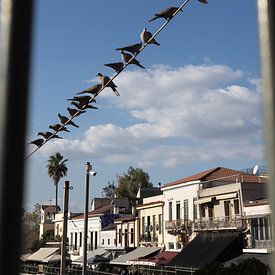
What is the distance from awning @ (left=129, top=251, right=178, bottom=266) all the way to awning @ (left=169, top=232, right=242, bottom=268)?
233cm

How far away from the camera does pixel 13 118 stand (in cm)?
114

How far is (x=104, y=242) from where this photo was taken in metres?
61.0

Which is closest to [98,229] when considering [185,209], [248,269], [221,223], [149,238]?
[149,238]

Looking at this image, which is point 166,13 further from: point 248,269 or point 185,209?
point 185,209

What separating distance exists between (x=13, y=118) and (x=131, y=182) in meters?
82.2

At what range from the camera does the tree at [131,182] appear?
82.4 meters

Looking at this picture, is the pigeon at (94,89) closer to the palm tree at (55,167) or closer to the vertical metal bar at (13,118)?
the vertical metal bar at (13,118)

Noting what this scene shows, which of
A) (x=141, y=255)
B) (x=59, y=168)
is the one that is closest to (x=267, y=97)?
(x=141, y=255)

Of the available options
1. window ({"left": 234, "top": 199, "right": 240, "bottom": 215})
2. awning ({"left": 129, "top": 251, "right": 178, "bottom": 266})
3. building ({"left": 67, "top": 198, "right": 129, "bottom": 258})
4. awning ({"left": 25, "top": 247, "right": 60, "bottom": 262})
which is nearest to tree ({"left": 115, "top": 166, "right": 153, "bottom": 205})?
building ({"left": 67, "top": 198, "right": 129, "bottom": 258})

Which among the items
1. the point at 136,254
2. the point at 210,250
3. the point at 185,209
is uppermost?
the point at 185,209

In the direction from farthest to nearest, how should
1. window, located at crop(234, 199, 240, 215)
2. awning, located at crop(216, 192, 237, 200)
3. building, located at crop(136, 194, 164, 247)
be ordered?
building, located at crop(136, 194, 164, 247)
awning, located at crop(216, 192, 237, 200)
window, located at crop(234, 199, 240, 215)

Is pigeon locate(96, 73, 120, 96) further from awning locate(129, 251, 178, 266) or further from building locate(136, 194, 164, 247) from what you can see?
building locate(136, 194, 164, 247)

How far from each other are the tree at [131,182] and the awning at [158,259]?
36418 mm

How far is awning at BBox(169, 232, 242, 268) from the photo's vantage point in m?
36.4
